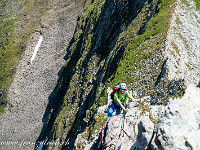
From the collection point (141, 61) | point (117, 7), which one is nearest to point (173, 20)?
point (141, 61)

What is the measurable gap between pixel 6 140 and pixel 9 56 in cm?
3659

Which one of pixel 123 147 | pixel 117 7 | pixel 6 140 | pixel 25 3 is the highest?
pixel 25 3

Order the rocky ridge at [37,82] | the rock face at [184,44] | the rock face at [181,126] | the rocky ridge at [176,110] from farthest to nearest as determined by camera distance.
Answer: the rocky ridge at [37,82] → the rock face at [184,44] → the rocky ridge at [176,110] → the rock face at [181,126]

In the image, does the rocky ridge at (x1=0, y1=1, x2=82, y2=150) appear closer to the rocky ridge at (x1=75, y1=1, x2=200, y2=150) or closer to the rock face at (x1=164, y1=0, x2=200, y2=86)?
the rocky ridge at (x1=75, y1=1, x2=200, y2=150)

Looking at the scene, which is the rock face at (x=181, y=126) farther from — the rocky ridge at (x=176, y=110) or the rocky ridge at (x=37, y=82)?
the rocky ridge at (x=37, y=82)

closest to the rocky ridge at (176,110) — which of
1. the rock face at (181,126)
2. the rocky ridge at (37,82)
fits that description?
the rock face at (181,126)

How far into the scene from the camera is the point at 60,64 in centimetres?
6981

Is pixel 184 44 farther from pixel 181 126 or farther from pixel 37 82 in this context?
pixel 37 82

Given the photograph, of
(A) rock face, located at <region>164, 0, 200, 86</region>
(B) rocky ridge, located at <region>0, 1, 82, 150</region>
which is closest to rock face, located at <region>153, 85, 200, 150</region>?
(A) rock face, located at <region>164, 0, 200, 86</region>

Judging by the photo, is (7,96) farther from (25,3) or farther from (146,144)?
(146,144)

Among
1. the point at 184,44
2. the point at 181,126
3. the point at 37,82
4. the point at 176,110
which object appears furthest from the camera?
the point at 37,82

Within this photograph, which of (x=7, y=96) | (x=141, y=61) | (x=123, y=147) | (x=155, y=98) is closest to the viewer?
(x=123, y=147)

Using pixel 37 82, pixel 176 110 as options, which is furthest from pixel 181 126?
pixel 37 82

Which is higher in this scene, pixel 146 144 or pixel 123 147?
pixel 146 144
